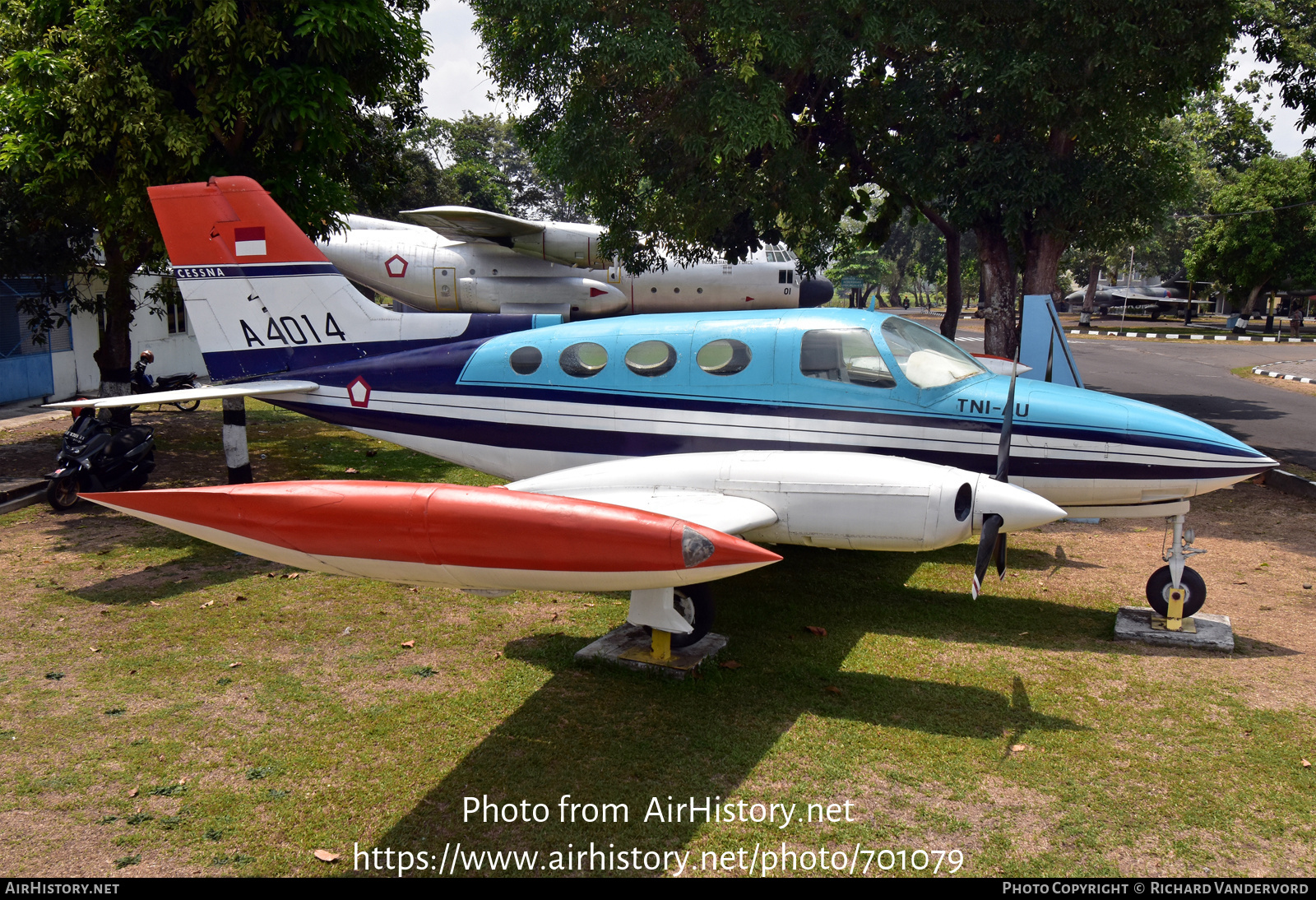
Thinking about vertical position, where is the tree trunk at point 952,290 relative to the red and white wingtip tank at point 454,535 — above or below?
above

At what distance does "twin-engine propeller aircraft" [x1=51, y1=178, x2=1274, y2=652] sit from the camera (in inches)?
219

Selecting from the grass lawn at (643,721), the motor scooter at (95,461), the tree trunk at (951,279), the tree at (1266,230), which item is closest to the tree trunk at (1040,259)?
the tree trunk at (951,279)

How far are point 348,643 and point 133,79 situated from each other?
900 centimetres

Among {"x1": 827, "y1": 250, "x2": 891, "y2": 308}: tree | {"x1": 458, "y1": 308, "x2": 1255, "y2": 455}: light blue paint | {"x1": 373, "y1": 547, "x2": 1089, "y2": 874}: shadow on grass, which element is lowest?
{"x1": 373, "y1": 547, "x2": 1089, "y2": 874}: shadow on grass

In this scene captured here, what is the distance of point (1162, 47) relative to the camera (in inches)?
637

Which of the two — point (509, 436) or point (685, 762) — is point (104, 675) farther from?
point (685, 762)

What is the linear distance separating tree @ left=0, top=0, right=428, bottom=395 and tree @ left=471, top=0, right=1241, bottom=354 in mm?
4504

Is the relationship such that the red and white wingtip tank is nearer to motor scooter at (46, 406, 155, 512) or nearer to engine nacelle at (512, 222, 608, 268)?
motor scooter at (46, 406, 155, 512)

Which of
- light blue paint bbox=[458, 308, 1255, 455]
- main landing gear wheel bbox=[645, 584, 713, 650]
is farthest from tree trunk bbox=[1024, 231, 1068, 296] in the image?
main landing gear wheel bbox=[645, 584, 713, 650]

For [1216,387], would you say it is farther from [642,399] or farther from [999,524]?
[642,399]

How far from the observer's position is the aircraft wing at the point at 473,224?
54.6 feet

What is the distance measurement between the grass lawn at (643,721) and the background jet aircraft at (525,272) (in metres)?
10.6

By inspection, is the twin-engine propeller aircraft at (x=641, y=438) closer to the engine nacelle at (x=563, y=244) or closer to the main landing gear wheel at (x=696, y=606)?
the main landing gear wheel at (x=696, y=606)

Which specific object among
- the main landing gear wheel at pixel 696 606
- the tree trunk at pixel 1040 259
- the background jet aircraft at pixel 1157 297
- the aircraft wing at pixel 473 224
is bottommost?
the main landing gear wheel at pixel 696 606
